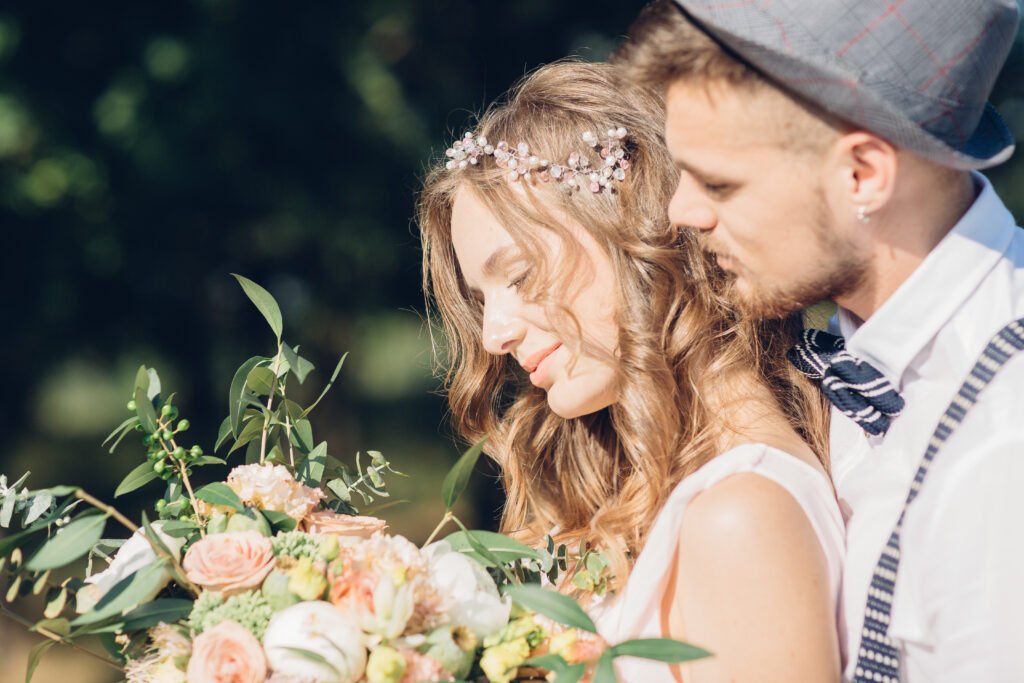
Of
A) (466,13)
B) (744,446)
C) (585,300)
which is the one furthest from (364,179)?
(744,446)

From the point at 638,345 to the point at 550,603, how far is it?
837 mm

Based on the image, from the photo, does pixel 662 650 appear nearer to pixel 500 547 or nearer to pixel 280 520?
pixel 500 547

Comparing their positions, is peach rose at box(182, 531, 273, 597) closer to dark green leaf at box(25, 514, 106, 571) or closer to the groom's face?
dark green leaf at box(25, 514, 106, 571)

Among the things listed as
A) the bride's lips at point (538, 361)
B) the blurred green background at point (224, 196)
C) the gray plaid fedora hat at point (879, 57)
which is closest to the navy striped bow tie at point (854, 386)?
the gray plaid fedora hat at point (879, 57)

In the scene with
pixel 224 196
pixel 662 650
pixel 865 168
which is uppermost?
pixel 865 168

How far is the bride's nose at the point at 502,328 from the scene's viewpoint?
2.19 m

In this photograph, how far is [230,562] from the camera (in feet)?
5.19

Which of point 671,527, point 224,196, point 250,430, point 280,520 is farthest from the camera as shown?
point 224,196

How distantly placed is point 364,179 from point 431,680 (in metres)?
4.29

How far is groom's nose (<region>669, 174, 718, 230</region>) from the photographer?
180cm

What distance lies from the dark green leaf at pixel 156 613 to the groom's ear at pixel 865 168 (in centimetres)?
119

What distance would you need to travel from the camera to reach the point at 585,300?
2131 millimetres

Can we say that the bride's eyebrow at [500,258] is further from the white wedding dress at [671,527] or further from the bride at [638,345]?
the white wedding dress at [671,527]

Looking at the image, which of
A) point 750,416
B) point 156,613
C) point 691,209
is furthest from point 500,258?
point 156,613
